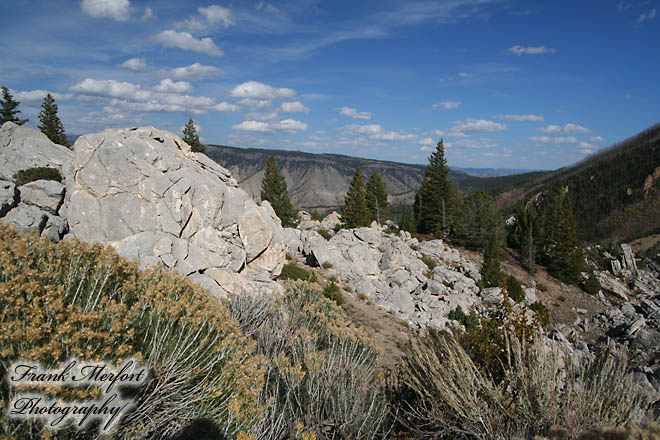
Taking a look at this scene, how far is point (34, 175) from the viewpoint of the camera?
14562mm

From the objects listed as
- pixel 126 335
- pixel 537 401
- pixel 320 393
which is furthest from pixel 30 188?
pixel 537 401

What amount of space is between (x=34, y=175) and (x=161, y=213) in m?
6.69

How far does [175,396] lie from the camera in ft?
13.7

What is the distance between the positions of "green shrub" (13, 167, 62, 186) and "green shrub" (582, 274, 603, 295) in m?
47.8

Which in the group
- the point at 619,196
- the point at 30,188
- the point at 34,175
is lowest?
the point at 30,188

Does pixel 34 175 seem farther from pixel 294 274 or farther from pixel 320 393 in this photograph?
pixel 320 393

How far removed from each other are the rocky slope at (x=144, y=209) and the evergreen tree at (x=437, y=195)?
131 feet

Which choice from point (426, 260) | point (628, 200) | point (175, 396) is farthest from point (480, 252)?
point (628, 200)

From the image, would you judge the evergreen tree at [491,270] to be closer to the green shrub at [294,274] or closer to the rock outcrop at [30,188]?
the green shrub at [294,274]

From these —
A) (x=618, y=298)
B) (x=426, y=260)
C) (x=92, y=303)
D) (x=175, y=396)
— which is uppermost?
(x=92, y=303)

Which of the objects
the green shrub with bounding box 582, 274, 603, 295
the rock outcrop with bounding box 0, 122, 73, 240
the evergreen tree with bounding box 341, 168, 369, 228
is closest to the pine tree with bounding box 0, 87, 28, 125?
the rock outcrop with bounding box 0, 122, 73, 240

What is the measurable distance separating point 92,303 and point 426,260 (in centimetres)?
3254

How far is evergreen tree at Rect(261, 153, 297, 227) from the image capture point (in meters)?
42.2

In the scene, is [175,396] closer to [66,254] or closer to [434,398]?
[66,254]
